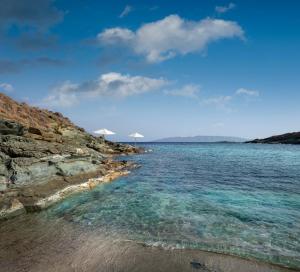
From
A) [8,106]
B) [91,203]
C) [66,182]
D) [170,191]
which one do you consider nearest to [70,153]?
[66,182]

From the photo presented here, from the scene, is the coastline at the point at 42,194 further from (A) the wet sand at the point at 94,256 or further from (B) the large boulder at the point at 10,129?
(B) the large boulder at the point at 10,129

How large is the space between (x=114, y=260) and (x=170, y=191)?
12.2 meters

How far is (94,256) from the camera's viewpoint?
32.3ft

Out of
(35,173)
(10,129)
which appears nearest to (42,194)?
(35,173)

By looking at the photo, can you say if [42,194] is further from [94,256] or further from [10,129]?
[10,129]

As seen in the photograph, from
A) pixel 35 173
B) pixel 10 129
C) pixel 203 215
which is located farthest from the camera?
pixel 10 129

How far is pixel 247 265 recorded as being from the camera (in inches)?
Answer: 355

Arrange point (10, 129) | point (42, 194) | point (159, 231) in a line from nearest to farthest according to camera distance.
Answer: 1. point (159, 231)
2. point (42, 194)
3. point (10, 129)

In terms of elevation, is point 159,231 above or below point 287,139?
below

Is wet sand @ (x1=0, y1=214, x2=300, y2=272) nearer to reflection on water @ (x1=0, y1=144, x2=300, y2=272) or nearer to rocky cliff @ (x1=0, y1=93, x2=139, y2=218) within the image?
reflection on water @ (x1=0, y1=144, x2=300, y2=272)

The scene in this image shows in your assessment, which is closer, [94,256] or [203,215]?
[94,256]

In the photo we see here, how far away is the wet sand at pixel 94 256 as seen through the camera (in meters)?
8.95

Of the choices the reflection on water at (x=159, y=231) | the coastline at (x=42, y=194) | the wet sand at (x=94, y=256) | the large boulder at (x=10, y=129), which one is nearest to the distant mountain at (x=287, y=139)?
the reflection on water at (x=159, y=231)

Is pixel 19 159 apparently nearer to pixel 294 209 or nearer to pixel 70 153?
pixel 70 153
